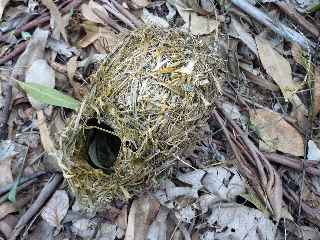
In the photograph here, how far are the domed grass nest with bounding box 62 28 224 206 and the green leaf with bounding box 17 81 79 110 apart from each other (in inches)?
7.8

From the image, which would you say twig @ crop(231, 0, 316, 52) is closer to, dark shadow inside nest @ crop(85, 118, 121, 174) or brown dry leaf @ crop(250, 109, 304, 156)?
brown dry leaf @ crop(250, 109, 304, 156)

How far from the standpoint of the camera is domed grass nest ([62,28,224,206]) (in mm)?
1791

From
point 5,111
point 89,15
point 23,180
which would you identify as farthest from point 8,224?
point 89,15

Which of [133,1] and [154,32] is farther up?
[154,32]

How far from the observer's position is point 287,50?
2.40 m

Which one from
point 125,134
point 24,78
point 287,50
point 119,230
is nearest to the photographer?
point 125,134

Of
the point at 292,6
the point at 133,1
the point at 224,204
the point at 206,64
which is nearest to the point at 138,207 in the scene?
the point at 224,204

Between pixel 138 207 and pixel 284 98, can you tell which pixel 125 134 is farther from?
pixel 284 98

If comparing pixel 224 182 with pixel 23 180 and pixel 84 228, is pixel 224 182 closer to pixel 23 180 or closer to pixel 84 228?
pixel 84 228

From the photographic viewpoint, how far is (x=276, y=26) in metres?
2.36

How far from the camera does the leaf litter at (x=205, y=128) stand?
6.60ft

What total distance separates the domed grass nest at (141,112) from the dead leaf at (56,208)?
0.53 ft

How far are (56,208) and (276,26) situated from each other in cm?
119

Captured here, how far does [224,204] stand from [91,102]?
2.06ft
